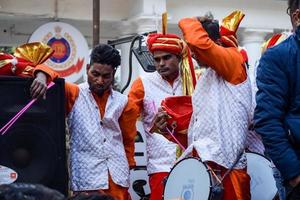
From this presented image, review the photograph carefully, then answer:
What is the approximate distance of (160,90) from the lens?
408 cm

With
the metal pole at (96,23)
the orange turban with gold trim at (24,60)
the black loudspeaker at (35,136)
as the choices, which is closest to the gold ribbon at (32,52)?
the orange turban with gold trim at (24,60)

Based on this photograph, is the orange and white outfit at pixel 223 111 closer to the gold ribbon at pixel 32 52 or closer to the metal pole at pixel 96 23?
the gold ribbon at pixel 32 52

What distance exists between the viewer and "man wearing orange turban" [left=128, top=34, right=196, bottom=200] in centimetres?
393

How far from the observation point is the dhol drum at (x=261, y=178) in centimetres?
363

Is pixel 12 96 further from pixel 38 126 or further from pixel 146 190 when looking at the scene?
pixel 146 190

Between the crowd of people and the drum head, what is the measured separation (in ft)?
0.24

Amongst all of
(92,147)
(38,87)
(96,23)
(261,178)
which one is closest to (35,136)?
(38,87)

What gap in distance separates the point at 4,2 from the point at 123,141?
6.37 meters

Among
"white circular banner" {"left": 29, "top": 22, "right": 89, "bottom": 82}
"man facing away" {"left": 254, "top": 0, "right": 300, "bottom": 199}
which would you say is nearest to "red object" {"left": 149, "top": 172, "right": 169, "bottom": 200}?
"man facing away" {"left": 254, "top": 0, "right": 300, "bottom": 199}

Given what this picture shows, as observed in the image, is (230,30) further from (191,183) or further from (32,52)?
(32,52)

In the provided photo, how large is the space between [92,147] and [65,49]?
4.85 metres

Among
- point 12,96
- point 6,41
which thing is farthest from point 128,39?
point 6,41

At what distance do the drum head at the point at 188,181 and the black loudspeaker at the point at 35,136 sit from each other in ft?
2.11

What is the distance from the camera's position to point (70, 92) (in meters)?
3.67
